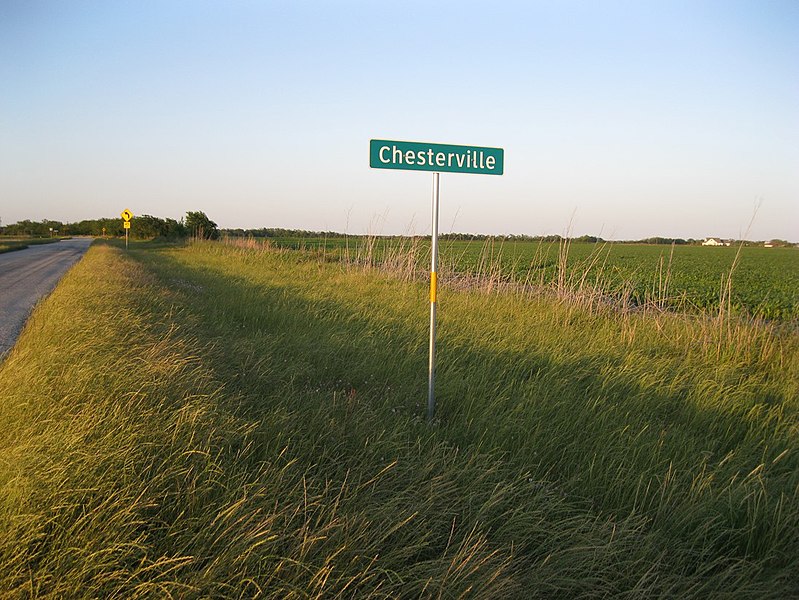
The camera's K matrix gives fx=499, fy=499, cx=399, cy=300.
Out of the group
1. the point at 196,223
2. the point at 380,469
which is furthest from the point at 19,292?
the point at 196,223

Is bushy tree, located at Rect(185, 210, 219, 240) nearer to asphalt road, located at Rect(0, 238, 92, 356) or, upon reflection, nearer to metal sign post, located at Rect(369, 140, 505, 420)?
asphalt road, located at Rect(0, 238, 92, 356)

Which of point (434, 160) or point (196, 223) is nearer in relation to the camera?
point (434, 160)

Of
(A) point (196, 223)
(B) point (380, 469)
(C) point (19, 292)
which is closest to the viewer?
(B) point (380, 469)

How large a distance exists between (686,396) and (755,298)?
14142 millimetres

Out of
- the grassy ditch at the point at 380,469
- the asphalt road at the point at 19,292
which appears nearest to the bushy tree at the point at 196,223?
the asphalt road at the point at 19,292

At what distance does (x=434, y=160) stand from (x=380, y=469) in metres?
2.48

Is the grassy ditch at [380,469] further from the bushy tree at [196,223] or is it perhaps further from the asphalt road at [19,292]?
the bushy tree at [196,223]

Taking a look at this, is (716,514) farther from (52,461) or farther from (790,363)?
(790,363)

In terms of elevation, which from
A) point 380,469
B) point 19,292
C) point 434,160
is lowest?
point 19,292

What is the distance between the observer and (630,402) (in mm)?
4602

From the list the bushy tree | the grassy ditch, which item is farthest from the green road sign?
the bushy tree

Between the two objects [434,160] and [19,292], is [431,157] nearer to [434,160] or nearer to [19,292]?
[434,160]

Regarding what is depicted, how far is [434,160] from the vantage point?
4.09 m

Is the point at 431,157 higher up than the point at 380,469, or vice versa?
the point at 431,157
